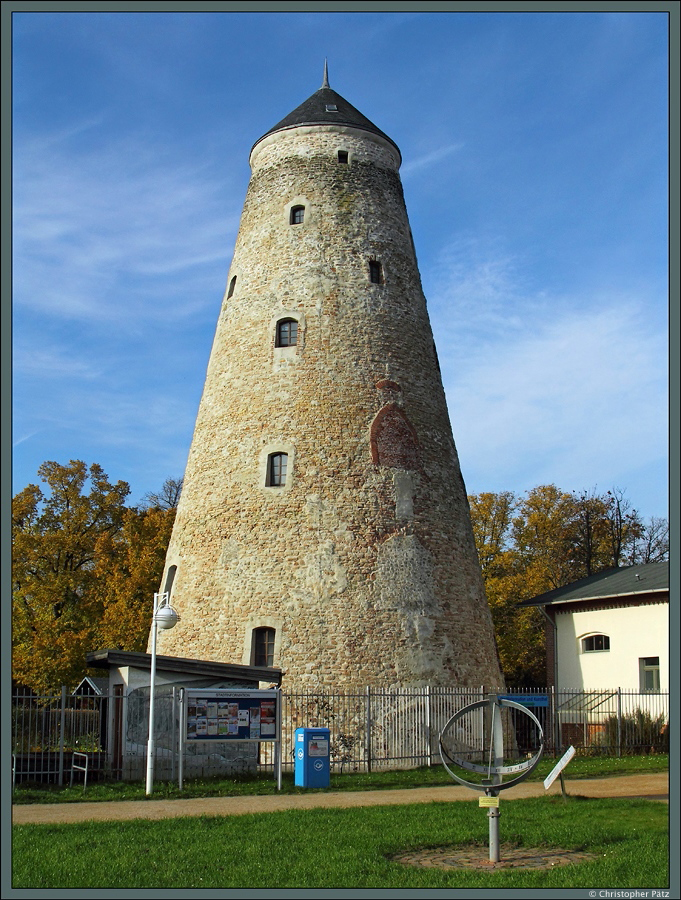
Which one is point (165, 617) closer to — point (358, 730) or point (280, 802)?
point (280, 802)

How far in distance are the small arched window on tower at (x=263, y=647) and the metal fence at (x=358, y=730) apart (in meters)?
1.08

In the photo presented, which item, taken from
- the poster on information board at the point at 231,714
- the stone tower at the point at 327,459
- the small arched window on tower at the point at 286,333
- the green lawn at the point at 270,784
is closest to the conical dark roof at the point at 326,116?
the stone tower at the point at 327,459

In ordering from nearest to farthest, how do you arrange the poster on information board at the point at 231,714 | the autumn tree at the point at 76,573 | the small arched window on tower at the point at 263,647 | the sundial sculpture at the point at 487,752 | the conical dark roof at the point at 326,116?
the sundial sculpture at the point at 487,752
the poster on information board at the point at 231,714
the small arched window on tower at the point at 263,647
the conical dark roof at the point at 326,116
the autumn tree at the point at 76,573

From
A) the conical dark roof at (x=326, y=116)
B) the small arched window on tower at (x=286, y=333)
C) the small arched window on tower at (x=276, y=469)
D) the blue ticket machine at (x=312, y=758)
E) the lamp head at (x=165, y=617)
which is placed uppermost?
the conical dark roof at (x=326, y=116)

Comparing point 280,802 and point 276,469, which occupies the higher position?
point 276,469

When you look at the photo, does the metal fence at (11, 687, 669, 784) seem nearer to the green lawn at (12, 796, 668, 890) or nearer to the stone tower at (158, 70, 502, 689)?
the stone tower at (158, 70, 502, 689)

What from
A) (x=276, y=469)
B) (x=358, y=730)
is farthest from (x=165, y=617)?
(x=276, y=469)

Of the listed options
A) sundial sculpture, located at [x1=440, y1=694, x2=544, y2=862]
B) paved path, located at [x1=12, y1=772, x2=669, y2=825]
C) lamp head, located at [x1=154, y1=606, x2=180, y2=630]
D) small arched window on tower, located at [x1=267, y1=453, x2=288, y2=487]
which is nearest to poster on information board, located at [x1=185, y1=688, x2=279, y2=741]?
lamp head, located at [x1=154, y1=606, x2=180, y2=630]

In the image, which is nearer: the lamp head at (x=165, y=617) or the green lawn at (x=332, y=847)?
the green lawn at (x=332, y=847)

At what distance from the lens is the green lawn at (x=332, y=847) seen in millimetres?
8438

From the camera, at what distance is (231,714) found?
54.0ft

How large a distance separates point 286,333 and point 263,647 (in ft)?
26.5

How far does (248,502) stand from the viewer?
73.5 feet

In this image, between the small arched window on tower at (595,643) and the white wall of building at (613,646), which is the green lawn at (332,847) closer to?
the white wall of building at (613,646)
